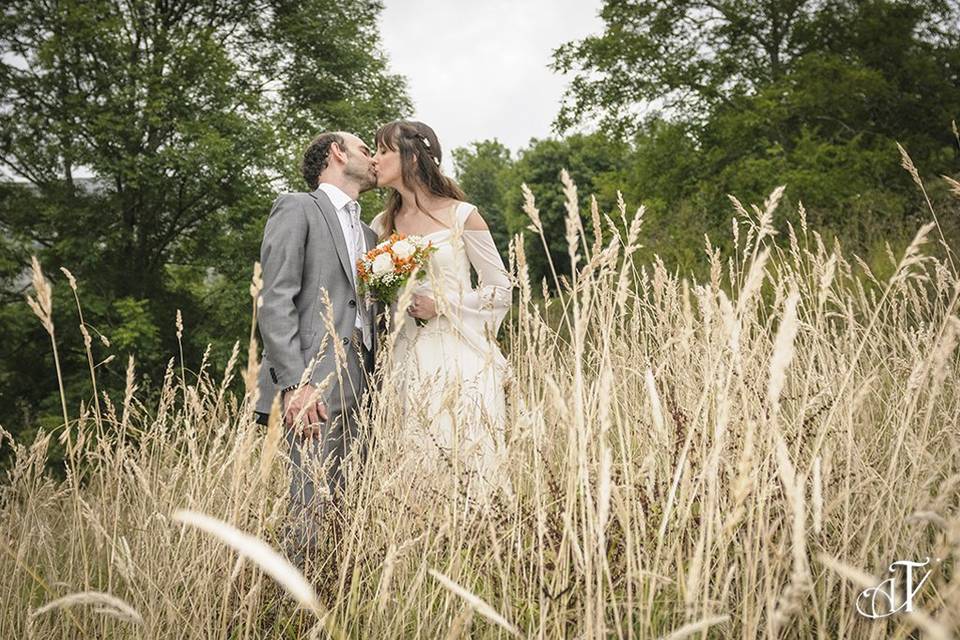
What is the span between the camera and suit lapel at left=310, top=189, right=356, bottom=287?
3.15m

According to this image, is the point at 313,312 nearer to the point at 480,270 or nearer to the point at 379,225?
the point at 480,270

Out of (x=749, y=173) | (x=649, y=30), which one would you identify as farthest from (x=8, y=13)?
(x=749, y=173)

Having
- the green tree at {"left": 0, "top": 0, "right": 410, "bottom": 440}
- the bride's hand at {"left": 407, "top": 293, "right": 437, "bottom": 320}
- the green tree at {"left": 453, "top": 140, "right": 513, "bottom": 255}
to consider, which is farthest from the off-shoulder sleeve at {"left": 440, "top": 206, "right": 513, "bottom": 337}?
the green tree at {"left": 453, "top": 140, "right": 513, "bottom": 255}

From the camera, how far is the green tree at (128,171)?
43.8ft

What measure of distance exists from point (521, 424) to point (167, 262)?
15.3 meters

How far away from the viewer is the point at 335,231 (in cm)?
316

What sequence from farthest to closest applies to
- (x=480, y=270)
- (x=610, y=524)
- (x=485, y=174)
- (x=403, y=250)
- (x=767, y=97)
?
(x=485, y=174) < (x=767, y=97) < (x=480, y=270) < (x=403, y=250) < (x=610, y=524)

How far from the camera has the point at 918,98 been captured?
14.2m

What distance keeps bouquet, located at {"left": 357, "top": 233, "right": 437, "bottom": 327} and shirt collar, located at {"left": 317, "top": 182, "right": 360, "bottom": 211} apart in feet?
1.08

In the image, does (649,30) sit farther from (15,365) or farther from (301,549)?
(301,549)

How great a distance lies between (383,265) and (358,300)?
213 mm

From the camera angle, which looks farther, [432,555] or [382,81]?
[382,81]

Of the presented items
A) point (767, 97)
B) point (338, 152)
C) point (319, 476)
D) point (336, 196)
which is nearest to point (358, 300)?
point (336, 196)

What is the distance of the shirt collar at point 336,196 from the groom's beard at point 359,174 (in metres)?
0.15
